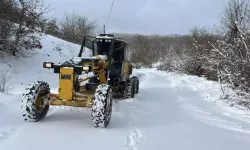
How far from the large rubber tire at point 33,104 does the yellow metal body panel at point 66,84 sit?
533 millimetres

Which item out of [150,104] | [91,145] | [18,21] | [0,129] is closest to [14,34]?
[18,21]

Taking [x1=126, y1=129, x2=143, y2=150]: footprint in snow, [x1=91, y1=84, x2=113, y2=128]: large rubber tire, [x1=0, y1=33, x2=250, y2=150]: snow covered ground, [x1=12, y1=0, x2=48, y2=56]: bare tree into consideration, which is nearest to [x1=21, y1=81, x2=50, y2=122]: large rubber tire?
[x1=0, y1=33, x2=250, y2=150]: snow covered ground

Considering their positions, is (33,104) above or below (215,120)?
above

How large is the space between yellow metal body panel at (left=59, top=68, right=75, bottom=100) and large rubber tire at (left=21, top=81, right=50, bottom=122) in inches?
21.0

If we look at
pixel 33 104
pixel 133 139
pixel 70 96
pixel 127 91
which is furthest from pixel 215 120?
pixel 33 104

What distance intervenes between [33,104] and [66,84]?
832mm

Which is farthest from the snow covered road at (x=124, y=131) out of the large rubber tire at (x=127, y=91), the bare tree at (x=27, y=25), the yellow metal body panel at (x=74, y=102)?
the bare tree at (x=27, y=25)

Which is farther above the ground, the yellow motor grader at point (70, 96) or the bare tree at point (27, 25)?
the bare tree at point (27, 25)

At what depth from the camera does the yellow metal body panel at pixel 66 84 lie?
6.98 metres

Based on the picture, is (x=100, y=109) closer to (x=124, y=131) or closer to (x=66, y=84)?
(x=124, y=131)

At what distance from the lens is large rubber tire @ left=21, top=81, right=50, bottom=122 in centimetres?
674

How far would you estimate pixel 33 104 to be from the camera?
6816mm

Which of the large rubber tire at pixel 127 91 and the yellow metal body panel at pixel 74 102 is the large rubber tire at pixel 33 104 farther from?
the large rubber tire at pixel 127 91

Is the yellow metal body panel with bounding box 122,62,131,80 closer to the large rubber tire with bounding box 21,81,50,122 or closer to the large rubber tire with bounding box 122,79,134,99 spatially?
the large rubber tire with bounding box 122,79,134,99
